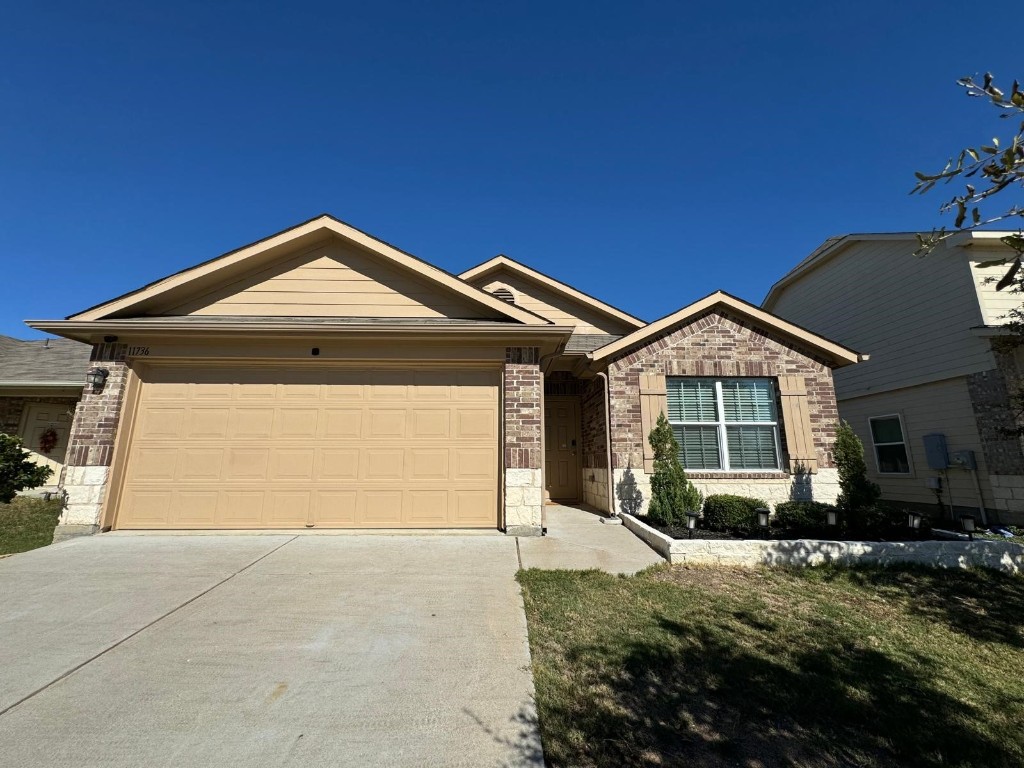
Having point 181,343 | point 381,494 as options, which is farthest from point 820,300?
point 181,343

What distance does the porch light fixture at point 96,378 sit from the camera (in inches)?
273

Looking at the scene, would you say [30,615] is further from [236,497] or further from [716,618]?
[716,618]

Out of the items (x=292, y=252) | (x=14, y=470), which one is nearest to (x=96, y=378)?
(x=292, y=252)

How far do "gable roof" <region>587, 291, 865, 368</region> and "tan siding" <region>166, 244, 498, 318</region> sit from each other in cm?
312

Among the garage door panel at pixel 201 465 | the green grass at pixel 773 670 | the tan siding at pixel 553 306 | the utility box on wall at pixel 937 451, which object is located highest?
the tan siding at pixel 553 306

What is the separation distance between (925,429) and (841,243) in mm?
5759

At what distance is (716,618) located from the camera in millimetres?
4270

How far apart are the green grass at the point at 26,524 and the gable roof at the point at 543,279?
9659 mm

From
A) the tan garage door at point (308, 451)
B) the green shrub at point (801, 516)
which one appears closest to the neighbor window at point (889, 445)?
the green shrub at point (801, 516)

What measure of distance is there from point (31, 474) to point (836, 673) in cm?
1470

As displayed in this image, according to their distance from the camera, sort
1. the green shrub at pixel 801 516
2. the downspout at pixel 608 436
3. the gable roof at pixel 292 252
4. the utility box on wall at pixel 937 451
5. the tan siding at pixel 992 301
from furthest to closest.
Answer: the utility box on wall at pixel 937 451
the tan siding at pixel 992 301
the downspout at pixel 608 436
the gable roof at pixel 292 252
the green shrub at pixel 801 516

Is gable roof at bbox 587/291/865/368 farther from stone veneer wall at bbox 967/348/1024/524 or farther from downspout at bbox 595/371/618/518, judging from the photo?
stone veneer wall at bbox 967/348/1024/524

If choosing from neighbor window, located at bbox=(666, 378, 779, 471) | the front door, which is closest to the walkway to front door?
neighbor window, located at bbox=(666, 378, 779, 471)

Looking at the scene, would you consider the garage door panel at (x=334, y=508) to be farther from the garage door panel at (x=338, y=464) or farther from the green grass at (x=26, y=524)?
the green grass at (x=26, y=524)
